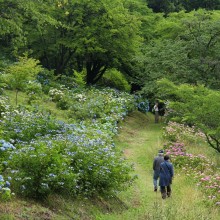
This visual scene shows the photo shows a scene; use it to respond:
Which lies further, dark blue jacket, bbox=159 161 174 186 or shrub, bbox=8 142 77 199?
dark blue jacket, bbox=159 161 174 186

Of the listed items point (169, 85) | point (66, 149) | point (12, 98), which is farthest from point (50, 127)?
point (169, 85)

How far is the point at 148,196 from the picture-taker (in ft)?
33.3

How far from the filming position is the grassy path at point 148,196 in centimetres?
755

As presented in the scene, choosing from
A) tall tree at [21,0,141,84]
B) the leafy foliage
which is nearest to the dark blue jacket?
the leafy foliage

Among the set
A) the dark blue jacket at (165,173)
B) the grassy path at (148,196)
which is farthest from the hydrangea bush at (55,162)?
the dark blue jacket at (165,173)

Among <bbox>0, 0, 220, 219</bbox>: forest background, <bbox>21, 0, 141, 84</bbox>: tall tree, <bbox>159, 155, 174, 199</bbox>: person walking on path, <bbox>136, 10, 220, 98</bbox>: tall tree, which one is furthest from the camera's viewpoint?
<bbox>21, 0, 141, 84</bbox>: tall tree

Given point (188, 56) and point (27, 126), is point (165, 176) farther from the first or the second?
point (188, 56)

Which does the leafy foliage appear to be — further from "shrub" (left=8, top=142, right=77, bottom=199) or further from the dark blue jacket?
"shrub" (left=8, top=142, right=77, bottom=199)

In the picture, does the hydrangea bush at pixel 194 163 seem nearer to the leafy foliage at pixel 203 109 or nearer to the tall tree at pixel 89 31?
the leafy foliage at pixel 203 109

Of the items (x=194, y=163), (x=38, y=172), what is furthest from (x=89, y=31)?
(x=38, y=172)

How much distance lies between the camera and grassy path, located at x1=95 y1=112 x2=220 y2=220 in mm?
7553

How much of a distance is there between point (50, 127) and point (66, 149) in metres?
2.67

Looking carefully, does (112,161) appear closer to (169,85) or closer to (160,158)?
(160,158)

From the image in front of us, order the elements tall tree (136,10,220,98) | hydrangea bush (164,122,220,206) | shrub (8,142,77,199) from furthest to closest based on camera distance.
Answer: tall tree (136,10,220,98)
hydrangea bush (164,122,220,206)
shrub (8,142,77,199)
